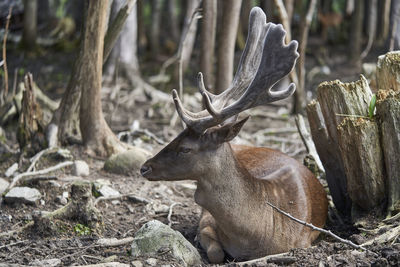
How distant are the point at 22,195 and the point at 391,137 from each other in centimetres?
359

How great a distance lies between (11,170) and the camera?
713cm

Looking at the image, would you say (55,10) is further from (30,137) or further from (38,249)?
(38,249)

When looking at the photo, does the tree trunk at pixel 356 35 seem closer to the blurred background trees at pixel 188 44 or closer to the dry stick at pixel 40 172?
the blurred background trees at pixel 188 44

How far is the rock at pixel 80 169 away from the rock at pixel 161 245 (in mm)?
2143

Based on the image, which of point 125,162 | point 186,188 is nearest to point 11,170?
point 125,162

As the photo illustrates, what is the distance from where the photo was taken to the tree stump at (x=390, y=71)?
565cm

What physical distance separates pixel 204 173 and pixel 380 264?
1537 mm

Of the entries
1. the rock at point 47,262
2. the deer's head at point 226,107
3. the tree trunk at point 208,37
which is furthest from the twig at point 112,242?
the tree trunk at point 208,37

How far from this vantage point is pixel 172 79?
12797 mm

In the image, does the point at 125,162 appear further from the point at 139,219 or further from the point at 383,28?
the point at 383,28

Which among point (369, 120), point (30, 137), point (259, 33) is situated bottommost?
point (30, 137)

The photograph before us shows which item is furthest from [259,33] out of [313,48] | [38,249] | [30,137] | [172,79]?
[313,48]

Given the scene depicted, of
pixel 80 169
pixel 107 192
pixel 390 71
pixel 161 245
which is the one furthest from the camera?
pixel 80 169

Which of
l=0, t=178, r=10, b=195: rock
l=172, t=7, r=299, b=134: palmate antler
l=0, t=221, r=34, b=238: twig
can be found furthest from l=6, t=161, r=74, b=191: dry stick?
l=172, t=7, r=299, b=134: palmate antler
